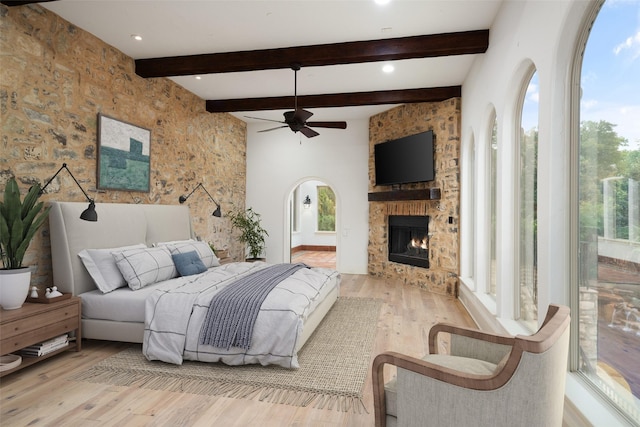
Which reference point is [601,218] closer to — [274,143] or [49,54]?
[49,54]

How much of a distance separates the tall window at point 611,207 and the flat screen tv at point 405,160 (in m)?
3.84

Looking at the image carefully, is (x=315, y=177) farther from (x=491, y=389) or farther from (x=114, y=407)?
(x=491, y=389)

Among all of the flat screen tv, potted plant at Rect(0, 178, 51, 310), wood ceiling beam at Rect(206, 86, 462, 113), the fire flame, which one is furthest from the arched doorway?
potted plant at Rect(0, 178, 51, 310)

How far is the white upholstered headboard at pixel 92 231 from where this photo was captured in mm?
3354

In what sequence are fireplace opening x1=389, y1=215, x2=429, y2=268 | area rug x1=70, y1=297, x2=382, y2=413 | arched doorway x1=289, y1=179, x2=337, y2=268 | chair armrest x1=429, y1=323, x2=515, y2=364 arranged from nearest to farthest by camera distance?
1. chair armrest x1=429, y1=323, x2=515, y2=364
2. area rug x1=70, y1=297, x2=382, y2=413
3. fireplace opening x1=389, y1=215, x2=429, y2=268
4. arched doorway x1=289, y1=179, x2=337, y2=268

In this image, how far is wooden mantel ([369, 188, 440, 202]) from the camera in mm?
5734

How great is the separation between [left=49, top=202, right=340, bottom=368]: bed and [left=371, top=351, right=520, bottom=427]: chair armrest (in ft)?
4.10

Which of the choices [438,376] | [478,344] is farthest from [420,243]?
[438,376]

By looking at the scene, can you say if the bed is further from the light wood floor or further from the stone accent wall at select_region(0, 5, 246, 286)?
the light wood floor

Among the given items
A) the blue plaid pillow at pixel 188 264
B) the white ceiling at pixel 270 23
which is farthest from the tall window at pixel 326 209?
the blue plaid pillow at pixel 188 264

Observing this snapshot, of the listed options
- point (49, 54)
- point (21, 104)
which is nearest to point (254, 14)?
point (49, 54)

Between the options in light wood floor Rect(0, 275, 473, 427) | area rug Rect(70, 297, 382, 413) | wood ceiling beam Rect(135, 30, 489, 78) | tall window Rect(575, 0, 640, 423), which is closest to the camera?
tall window Rect(575, 0, 640, 423)

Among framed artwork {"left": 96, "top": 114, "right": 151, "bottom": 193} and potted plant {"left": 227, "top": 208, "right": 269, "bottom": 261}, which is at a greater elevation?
framed artwork {"left": 96, "top": 114, "right": 151, "bottom": 193}

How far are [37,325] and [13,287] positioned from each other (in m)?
0.34
